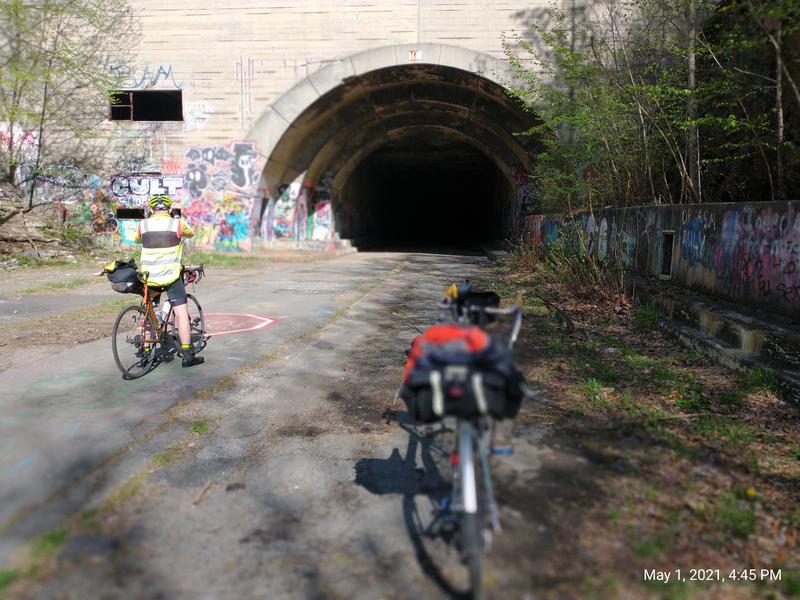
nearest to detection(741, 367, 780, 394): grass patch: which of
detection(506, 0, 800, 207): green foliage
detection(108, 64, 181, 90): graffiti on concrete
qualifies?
detection(506, 0, 800, 207): green foliage

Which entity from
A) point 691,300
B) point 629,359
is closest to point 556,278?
point 691,300

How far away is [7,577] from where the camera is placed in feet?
8.23

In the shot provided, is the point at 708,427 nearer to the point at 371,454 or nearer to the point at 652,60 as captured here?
the point at 371,454

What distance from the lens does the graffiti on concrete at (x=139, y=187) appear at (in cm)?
1855

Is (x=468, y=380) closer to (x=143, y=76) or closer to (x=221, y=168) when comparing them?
(x=221, y=168)

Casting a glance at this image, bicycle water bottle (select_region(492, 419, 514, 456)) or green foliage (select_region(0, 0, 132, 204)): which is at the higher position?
green foliage (select_region(0, 0, 132, 204))

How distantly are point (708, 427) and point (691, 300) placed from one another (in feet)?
10.8

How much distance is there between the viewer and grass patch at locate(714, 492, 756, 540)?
2994 mm

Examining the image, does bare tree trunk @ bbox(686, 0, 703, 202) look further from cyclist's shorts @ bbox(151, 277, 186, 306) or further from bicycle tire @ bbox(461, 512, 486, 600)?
bicycle tire @ bbox(461, 512, 486, 600)

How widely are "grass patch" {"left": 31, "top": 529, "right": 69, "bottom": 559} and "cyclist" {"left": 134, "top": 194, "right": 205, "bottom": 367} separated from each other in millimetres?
3064

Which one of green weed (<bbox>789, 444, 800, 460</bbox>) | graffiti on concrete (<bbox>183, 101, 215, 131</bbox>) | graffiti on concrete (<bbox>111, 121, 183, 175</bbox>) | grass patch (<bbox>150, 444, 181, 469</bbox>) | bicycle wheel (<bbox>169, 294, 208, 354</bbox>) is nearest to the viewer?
grass patch (<bbox>150, 444, 181, 469</bbox>)

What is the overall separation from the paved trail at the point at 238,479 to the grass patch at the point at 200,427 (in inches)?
2.3

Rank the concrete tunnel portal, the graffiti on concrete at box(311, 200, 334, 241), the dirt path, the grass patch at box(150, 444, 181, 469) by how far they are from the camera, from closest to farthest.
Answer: the dirt path → the grass patch at box(150, 444, 181, 469) → the concrete tunnel portal → the graffiti on concrete at box(311, 200, 334, 241)

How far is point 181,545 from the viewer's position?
2848mm
